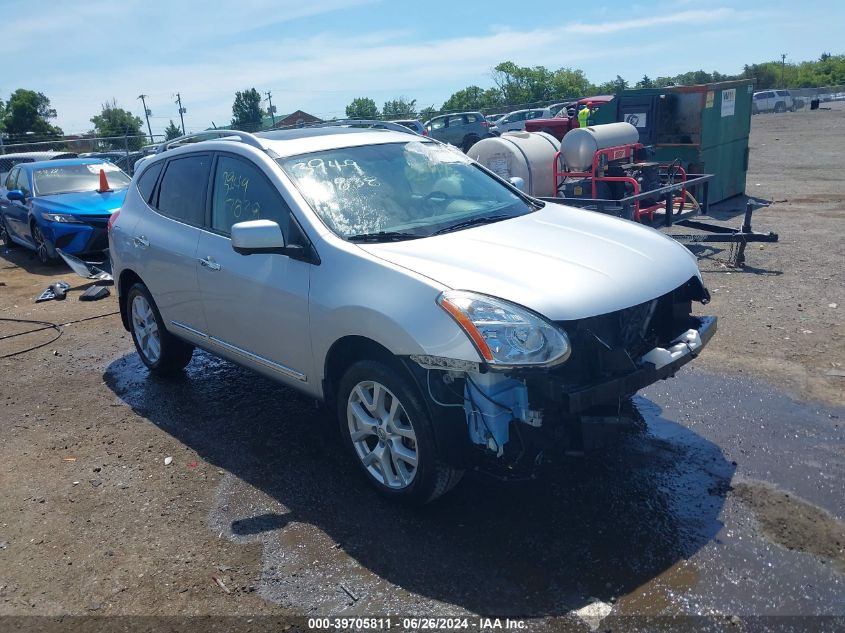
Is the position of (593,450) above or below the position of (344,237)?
below

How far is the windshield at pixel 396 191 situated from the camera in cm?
426

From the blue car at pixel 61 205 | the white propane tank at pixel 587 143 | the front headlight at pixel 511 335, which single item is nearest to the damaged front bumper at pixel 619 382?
the front headlight at pixel 511 335

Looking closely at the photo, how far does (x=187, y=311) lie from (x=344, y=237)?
5.94 feet

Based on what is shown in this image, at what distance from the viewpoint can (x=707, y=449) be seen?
442cm

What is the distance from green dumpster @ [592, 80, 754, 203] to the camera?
41.3ft

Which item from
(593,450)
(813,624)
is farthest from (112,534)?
(813,624)

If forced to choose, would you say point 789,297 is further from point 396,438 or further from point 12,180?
point 12,180

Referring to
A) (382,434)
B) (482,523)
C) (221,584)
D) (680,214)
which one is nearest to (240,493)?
(221,584)

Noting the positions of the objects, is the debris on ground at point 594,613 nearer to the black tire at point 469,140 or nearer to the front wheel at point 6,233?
the front wheel at point 6,233

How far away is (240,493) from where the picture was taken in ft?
14.0

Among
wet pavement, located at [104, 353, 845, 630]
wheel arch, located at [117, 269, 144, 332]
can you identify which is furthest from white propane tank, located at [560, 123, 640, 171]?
wheel arch, located at [117, 269, 144, 332]

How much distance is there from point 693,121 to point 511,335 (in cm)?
1079

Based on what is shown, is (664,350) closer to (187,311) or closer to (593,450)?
(593,450)

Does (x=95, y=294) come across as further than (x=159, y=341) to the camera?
Yes
